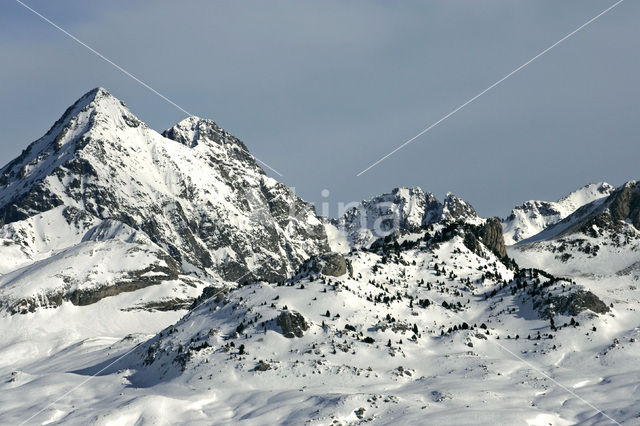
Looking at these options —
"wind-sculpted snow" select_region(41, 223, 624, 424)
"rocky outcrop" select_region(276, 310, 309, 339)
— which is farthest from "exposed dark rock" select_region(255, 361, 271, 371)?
"rocky outcrop" select_region(276, 310, 309, 339)

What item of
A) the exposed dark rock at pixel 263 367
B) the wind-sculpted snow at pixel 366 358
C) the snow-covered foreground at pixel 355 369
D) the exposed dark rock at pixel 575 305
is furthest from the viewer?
the exposed dark rock at pixel 575 305

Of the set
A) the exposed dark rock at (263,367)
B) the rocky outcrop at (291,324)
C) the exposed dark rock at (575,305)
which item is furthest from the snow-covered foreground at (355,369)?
the exposed dark rock at (575,305)

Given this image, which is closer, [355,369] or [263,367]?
[263,367]

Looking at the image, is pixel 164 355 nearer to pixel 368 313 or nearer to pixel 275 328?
pixel 275 328

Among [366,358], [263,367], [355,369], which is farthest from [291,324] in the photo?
[355,369]

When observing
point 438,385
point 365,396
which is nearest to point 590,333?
point 438,385

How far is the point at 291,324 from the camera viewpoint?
569ft

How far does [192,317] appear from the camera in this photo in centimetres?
19262

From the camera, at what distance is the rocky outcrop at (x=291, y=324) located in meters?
172

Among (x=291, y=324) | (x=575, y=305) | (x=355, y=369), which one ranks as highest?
(x=291, y=324)

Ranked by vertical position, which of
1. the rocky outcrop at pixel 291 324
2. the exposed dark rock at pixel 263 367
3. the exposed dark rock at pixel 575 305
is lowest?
the exposed dark rock at pixel 575 305

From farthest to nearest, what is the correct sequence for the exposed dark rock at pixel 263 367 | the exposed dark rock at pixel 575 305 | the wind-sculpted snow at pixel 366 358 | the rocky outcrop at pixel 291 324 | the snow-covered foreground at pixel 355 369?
the exposed dark rock at pixel 575 305, the rocky outcrop at pixel 291 324, the exposed dark rock at pixel 263 367, the wind-sculpted snow at pixel 366 358, the snow-covered foreground at pixel 355 369

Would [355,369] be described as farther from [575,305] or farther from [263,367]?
[575,305]

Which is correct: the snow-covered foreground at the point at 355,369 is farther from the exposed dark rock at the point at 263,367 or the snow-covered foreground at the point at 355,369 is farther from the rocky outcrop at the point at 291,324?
the rocky outcrop at the point at 291,324
